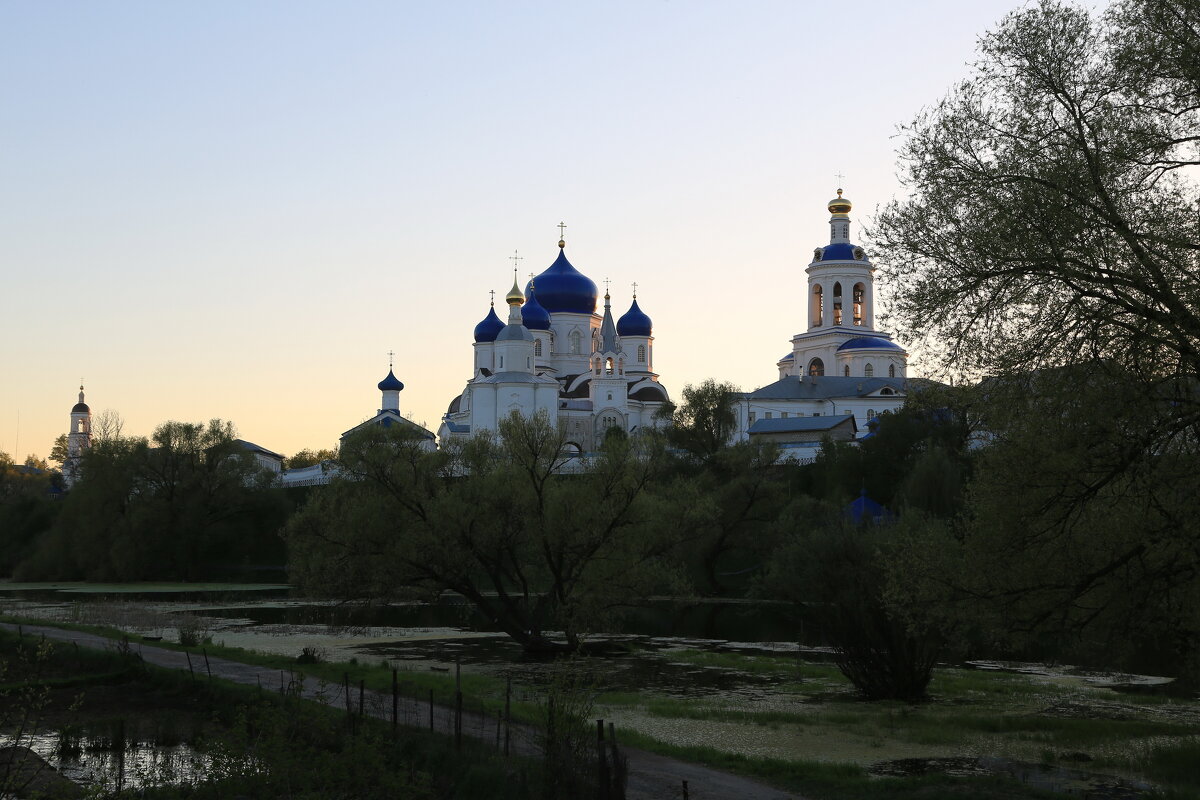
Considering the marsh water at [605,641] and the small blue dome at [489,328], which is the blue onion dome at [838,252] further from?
the marsh water at [605,641]

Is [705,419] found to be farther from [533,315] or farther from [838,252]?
[838,252]

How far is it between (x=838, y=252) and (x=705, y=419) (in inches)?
1155

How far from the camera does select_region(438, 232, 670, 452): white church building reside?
2549 inches

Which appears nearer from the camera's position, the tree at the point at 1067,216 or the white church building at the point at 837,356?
the tree at the point at 1067,216

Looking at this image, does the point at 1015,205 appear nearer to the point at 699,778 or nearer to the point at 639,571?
the point at 699,778

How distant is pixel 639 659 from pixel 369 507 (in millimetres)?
5006

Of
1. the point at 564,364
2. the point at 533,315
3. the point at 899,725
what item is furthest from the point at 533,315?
the point at 899,725

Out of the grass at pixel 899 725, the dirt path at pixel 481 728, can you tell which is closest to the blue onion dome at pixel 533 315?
the grass at pixel 899 725

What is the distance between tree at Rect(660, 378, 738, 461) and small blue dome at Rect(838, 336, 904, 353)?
81.4 feet

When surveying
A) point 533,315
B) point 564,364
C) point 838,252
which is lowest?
point 564,364

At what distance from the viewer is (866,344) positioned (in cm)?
7212

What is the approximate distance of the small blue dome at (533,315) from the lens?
232 ft

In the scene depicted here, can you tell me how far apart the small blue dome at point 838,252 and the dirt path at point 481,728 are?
60.0m

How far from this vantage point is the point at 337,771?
9.22m
